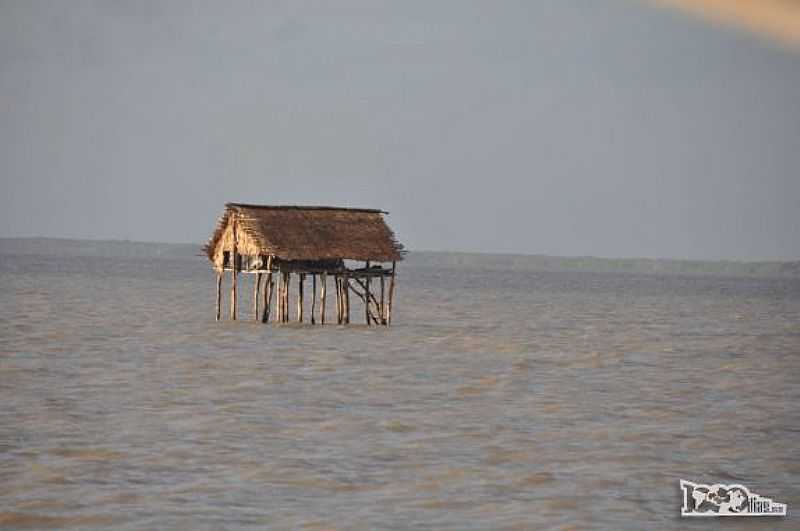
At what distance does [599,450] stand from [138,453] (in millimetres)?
6150

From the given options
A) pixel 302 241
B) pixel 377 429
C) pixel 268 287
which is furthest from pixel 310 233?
pixel 377 429

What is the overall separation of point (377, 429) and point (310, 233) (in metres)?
21.2

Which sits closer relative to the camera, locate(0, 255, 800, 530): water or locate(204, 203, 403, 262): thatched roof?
locate(0, 255, 800, 530): water

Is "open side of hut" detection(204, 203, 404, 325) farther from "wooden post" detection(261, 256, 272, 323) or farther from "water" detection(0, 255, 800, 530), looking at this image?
"water" detection(0, 255, 800, 530)

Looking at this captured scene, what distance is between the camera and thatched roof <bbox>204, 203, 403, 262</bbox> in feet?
140

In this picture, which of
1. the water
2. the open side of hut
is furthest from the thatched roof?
the water

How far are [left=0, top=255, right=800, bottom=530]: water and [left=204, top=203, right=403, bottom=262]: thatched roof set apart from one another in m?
2.39

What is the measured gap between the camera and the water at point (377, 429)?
54.7ft

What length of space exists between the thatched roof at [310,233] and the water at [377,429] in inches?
94.0

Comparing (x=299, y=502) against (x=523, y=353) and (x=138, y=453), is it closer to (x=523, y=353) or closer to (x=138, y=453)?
(x=138, y=453)

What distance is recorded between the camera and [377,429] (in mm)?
22609

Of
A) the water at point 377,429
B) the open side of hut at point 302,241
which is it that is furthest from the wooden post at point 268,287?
the water at point 377,429

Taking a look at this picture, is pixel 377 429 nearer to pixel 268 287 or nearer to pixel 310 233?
pixel 310 233

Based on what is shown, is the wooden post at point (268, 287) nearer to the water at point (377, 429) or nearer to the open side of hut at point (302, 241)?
the open side of hut at point (302, 241)
